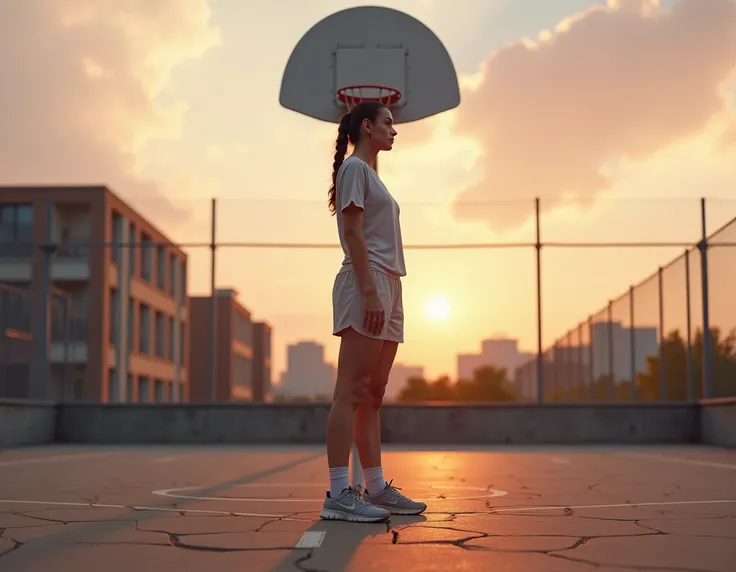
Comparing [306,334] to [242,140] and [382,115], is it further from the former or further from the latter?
[382,115]

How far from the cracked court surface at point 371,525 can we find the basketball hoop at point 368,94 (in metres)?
3.39

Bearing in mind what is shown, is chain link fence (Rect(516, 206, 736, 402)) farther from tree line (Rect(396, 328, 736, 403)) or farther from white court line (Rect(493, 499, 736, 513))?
white court line (Rect(493, 499, 736, 513))

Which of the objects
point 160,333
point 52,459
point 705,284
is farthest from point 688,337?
point 160,333

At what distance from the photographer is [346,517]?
13.3 ft

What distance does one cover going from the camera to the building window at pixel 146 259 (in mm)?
15109

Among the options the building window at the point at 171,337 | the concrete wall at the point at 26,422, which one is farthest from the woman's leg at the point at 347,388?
the building window at the point at 171,337

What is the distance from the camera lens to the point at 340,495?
4.11 metres

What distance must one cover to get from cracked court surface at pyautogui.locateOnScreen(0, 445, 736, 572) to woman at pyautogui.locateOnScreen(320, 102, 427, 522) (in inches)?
7.6

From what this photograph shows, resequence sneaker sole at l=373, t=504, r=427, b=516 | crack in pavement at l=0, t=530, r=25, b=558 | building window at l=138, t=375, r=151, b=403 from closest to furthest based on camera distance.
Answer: crack in pavement at l=0, t=530, r=25, b=558 → sneaker sole at l=373, t=504, r=427, b=516 → building window at l=138, t=375, r=151, b=403

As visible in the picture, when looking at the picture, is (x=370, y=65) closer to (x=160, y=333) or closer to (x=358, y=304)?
(x=358, y=304)

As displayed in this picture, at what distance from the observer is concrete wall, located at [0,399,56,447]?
11977 mm

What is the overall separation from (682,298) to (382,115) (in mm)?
9994

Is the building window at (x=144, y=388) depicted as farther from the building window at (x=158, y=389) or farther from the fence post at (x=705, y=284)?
the fence post at (x=705, y=284)

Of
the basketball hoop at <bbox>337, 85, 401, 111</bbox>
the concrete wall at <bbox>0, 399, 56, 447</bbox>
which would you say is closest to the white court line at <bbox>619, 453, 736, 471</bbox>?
the basketball hoop at <bbox>337, 85, 401, 111</bbox>
